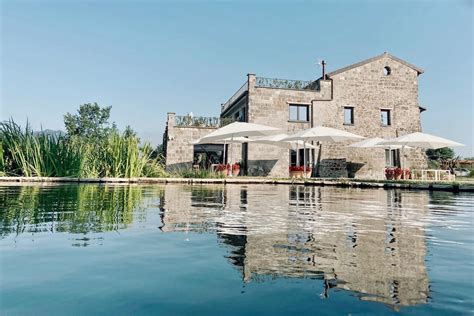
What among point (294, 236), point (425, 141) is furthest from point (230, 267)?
point (425, 141)

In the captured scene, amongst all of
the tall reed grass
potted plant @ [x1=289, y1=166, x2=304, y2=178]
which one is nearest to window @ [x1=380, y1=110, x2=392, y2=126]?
potted plant @ [x1=289, y1=166, x2=304, y2=178]

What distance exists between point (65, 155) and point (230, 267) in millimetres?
11093

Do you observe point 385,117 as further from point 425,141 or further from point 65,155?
point 65,155

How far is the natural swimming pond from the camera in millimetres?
1444

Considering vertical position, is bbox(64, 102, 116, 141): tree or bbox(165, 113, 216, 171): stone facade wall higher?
bbox(64, 102, 116, 141): tree

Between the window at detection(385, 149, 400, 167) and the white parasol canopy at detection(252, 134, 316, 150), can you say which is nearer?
the white parasol canopy at detection(252, 134, 316, 150)

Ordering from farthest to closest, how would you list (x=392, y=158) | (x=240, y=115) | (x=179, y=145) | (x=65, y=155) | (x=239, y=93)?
(x=240, y=115), (x=239, y=93), (x=392, y=158), (x=179, y=145), (x=65, y=155)

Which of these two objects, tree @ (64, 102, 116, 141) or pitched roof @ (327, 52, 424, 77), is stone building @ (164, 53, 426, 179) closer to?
pitched roof @ (327, 52, 424, 77)

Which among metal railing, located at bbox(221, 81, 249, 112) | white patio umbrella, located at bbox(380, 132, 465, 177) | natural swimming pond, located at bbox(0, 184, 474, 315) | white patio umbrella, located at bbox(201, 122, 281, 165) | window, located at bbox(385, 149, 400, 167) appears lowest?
natural swimming pond, located at bbox(0, 184, 474, 315)

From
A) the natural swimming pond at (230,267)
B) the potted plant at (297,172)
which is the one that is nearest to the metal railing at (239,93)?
the potted plant at (297,172)

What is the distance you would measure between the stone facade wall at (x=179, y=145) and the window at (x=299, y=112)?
20.0 feet

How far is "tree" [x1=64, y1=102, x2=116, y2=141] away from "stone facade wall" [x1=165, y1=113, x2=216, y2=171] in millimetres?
24381

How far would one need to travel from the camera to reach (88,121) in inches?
1677

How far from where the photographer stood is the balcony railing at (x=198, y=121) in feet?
63.1
